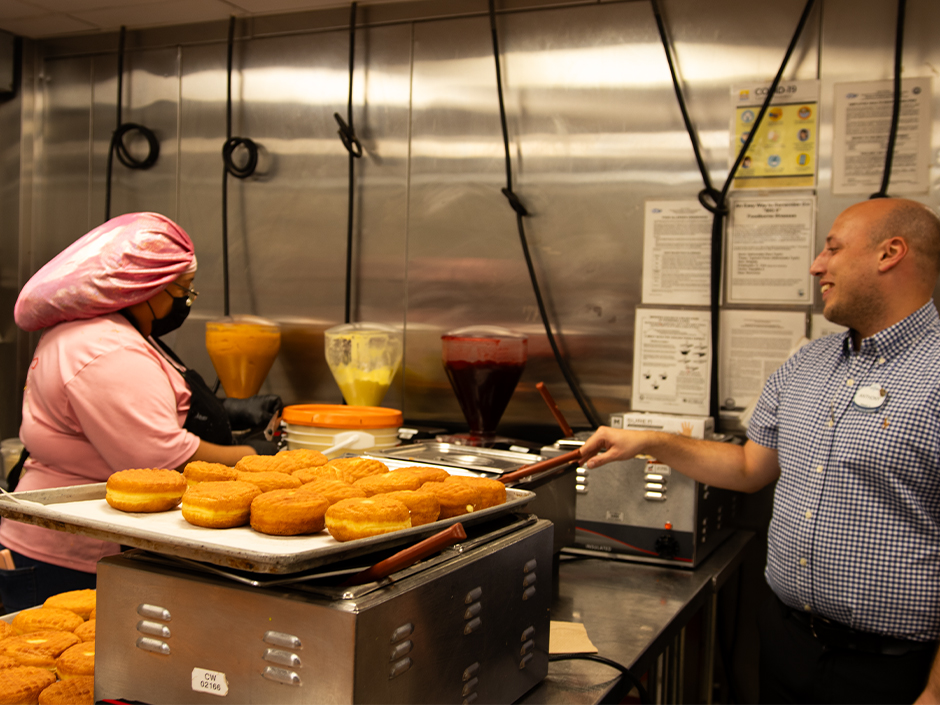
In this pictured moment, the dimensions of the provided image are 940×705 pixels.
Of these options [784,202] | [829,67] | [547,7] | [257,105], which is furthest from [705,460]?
[257,105]

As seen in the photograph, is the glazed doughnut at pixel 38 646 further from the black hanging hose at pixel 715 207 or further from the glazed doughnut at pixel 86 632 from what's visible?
the black hanging hose at pixel 715 207

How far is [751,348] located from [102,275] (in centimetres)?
193

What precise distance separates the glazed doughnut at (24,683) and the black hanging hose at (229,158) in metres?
2.32

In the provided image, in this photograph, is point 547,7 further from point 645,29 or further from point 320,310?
point 320,310

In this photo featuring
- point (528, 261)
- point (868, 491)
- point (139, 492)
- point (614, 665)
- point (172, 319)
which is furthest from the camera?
point (528, 261)

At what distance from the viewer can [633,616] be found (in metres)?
1.76

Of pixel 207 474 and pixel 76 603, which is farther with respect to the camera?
pixel 76 603

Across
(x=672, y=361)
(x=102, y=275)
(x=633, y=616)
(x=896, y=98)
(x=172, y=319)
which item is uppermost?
(x=896, y=98)

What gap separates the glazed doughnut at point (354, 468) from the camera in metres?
1.24

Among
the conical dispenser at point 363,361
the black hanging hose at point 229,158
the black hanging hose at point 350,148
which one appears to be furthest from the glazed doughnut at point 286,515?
the black hanging hose at point 229,158

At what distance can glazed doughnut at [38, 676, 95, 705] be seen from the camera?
1102 mm

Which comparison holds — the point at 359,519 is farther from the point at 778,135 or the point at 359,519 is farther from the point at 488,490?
the point at 778,135

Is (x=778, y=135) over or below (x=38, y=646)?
over

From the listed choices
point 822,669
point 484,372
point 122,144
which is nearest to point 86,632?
point 484,372
